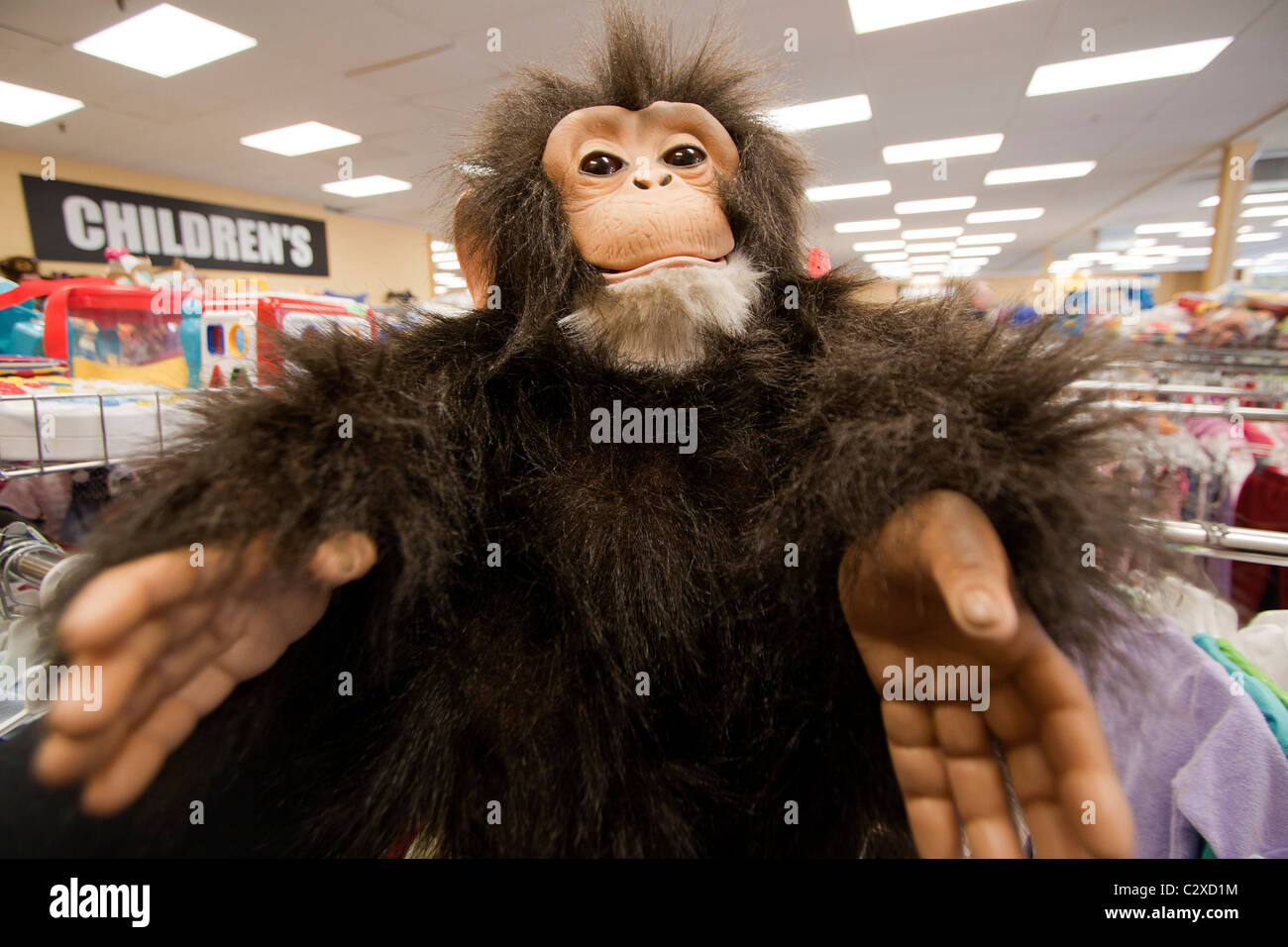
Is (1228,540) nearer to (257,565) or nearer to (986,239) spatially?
(257,565)

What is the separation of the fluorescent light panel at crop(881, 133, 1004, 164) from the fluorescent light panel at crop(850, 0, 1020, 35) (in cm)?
193

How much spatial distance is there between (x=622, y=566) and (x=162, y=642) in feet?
1.01

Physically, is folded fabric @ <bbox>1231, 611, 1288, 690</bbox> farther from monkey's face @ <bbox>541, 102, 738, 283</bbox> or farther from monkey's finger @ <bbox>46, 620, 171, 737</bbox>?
monkey's finger @ <bbox>46, 620, 171, 737</bbox>

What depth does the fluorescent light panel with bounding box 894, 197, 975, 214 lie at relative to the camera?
6.11 meters

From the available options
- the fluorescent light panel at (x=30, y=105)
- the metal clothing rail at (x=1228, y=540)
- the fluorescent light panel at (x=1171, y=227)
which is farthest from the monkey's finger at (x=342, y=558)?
the fluorescent light panel at (x=1171, y=227)

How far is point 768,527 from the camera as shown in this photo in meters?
0.49

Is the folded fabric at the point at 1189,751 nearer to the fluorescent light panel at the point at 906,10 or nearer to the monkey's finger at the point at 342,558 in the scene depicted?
the monkey's finger at the point at 342,558

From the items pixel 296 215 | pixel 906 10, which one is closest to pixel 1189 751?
pixel 906 10

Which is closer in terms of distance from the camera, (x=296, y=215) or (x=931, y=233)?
(x=296, y=215)

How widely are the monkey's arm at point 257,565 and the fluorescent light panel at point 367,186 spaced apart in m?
5.39

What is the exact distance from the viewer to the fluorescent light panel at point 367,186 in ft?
16.9

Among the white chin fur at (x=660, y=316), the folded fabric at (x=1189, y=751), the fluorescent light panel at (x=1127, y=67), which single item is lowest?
the folded fabric at (x=1189, y=751)

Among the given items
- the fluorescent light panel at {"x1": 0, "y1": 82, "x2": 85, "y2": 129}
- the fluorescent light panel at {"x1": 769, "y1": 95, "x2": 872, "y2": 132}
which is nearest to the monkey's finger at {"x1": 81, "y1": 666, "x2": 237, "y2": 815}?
the fluorescent light panel at {"x1": 769, "y1": 95, "x2": 872, "y2": 132}

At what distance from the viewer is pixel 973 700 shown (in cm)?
39
